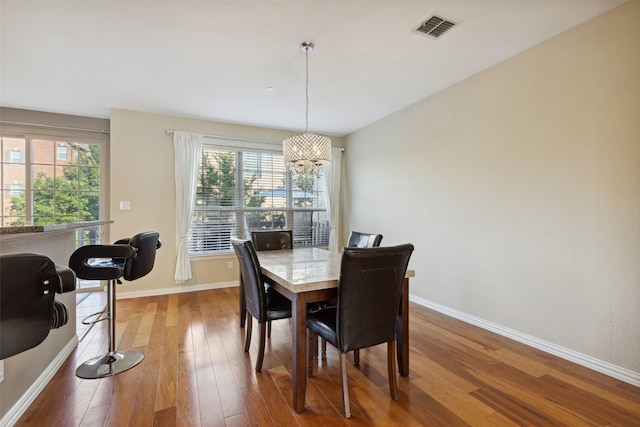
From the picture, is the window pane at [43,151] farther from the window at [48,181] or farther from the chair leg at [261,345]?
the chair leg at [261,345]

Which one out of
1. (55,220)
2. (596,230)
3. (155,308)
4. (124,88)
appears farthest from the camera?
(55,220)

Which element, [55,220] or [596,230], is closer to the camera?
[596,230]

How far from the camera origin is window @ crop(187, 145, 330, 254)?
4.61 meters

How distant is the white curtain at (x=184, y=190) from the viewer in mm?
4289

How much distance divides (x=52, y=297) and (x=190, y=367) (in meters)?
1.39

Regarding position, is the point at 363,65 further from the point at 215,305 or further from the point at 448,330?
the point at 215,305

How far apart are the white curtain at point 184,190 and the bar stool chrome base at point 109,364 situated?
1.91m

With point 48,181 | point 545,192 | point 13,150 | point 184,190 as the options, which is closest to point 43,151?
point 13,150

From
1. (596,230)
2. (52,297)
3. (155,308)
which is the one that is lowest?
(155,308)

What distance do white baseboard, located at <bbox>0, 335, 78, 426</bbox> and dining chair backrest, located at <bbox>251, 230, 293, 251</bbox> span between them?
6.03 feet

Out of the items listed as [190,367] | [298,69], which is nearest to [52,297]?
[190,367]

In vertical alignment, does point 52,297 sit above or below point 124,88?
below

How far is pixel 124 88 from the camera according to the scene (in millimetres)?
3389

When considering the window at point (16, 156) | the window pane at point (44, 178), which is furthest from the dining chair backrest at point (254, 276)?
the window at point (16, 156)
